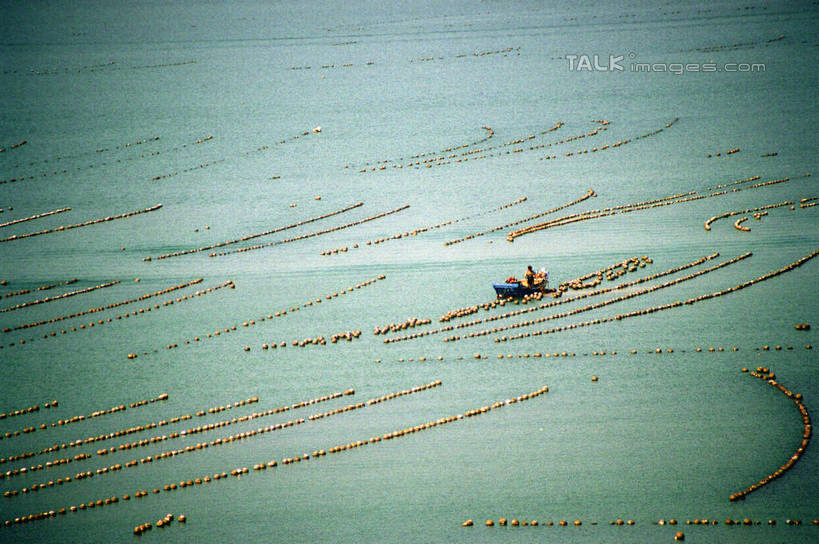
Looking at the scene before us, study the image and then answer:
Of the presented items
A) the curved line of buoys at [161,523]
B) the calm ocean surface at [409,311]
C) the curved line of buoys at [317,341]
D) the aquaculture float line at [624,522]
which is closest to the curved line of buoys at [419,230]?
the calm ocean surface at [409,311]

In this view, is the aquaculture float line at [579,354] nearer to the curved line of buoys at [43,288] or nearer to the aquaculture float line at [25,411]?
the aquaculture float line at [25,411]

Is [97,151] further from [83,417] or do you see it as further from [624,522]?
[624,522]

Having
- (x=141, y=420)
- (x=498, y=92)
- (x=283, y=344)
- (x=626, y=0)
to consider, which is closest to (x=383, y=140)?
(x=498, y=92)

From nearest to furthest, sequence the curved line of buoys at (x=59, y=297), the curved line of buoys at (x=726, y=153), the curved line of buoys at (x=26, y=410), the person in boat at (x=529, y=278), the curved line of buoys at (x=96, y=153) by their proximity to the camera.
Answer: the curved line of buoys at (x=26, y=410)
the person in boat at (x=529, y=278)
the curved line of buoys at (x=59, y=297)
the curved line of buoys at (x=726, y=153)
the curved line of buoys at (x=96, y=153)

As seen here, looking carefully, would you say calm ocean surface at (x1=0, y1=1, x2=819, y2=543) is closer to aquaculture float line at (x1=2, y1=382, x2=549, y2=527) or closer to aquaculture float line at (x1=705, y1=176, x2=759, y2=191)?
aquaculture float line at (x1=2, y1=382, x2=549, y2=527)

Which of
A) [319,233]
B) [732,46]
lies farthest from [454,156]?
[732,46]

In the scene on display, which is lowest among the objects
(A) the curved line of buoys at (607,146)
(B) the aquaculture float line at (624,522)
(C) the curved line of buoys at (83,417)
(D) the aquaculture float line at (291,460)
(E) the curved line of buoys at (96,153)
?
(B) the aquaculture float line at (624,522)
